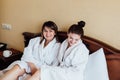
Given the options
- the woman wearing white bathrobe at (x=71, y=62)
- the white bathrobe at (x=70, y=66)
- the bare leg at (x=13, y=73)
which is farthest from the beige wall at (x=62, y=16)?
the bare leg at (x=13, y=73)

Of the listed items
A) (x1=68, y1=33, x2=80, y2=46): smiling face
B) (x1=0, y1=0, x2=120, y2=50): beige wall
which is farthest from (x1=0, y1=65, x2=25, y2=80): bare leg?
(x1=0, y1=0, x2=120, y2=50): beige wall

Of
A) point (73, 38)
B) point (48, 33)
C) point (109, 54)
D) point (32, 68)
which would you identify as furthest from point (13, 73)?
point (109, 54)

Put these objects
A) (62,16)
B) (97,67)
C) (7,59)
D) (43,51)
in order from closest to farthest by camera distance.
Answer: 1. (97,67)
2. (43,51)
3. (62,16)
4. (7,59)

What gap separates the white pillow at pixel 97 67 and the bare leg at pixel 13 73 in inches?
27.5

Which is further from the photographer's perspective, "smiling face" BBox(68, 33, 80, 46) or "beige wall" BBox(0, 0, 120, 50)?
"beige wall" BBox(0, 0, 120, 50)

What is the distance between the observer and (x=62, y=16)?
8.21ft

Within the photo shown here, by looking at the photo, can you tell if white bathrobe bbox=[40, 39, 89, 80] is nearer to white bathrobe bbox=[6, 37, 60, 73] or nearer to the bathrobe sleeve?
white bathrobe bbox=[6, 37, 60, 73]

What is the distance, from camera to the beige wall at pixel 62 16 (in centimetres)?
218

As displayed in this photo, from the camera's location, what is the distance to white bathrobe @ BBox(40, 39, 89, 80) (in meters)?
2.02

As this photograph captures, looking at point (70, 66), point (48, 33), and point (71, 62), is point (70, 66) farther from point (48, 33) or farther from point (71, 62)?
point (48, 33)

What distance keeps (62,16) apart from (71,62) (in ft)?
2.15

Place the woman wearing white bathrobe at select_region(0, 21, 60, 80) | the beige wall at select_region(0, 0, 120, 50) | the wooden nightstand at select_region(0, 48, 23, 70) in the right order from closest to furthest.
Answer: the beige wall at select_region(0, 0, 120, 50) → the woman wearing white bathrobe at select_region(0, 21, 60, 80) → the wooden nightstand at select_region(0, 48, 23, 70)

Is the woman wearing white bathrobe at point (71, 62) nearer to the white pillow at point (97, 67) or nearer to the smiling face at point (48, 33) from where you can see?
the white pillow at point (97, 67)

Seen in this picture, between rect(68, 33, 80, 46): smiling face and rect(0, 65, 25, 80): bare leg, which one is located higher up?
rect(68, 33, 80, 46): smiling face
